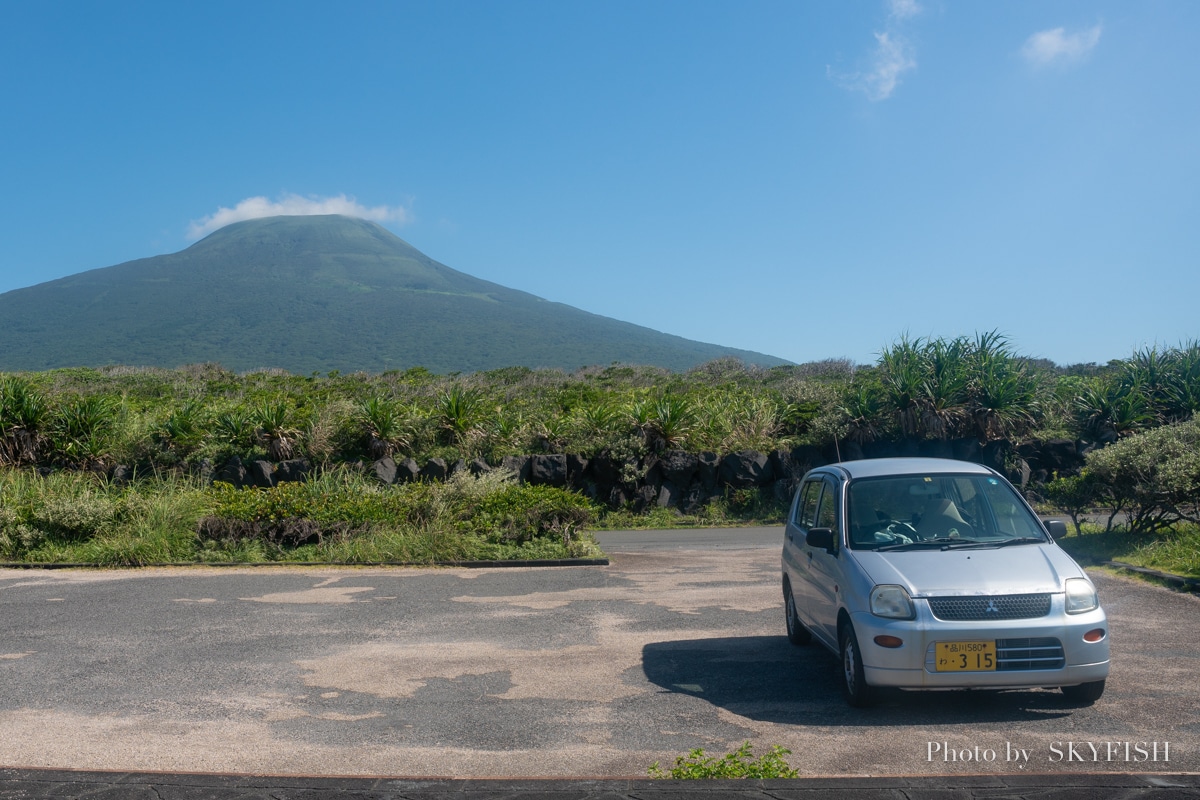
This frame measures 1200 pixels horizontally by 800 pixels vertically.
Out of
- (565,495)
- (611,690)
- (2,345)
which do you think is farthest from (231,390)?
(2,345)

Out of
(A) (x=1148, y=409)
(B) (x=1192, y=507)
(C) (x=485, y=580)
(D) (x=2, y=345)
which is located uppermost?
(D) (x=2, y=345)

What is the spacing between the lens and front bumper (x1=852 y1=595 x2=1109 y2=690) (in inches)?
221

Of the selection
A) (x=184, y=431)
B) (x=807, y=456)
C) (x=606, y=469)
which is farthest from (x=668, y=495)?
(x=184, y=431)

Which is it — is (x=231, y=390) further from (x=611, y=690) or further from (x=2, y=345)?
(x=2, y=345)

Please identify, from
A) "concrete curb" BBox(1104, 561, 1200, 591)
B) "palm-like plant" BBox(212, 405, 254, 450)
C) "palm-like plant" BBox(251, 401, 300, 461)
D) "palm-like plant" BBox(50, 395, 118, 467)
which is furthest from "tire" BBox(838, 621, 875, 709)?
"palm-like plant" BBox(50, 395, 118, 467)

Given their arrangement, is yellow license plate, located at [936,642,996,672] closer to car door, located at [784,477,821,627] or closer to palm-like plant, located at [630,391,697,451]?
car door, located at [784,477,821,627]

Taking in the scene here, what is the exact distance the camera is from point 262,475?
1947 cm

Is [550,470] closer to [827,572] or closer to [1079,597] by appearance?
[827,572]

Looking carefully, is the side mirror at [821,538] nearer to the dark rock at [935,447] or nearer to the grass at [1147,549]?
the grass at [1147,549]

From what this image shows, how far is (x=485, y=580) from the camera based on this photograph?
1142 centimetres

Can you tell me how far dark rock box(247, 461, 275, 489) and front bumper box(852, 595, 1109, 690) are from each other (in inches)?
635

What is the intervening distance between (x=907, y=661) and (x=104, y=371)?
5099cm

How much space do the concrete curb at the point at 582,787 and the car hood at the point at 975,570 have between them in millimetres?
1644

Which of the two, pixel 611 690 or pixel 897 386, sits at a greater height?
pixel 897 386
